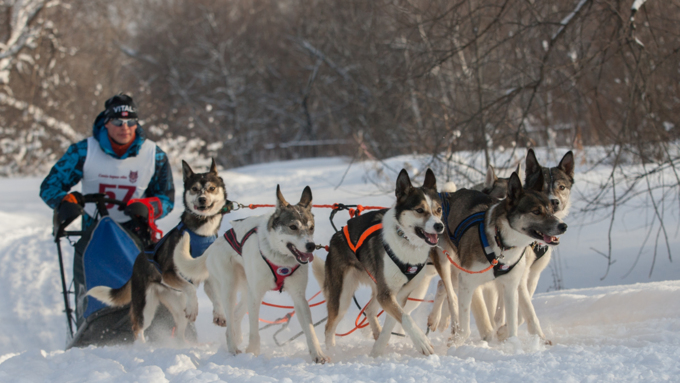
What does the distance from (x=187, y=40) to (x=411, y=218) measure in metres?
22.5

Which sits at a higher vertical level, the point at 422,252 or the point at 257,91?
the point at 257,91

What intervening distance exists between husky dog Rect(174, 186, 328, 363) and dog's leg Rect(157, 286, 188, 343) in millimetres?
344

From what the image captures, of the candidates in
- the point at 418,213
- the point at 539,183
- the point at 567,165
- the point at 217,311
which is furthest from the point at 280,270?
the point at 567,165

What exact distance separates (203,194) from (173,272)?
0.61m

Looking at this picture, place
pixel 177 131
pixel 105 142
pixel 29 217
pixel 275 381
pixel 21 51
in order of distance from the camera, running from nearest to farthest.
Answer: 1. pixel 275 381
2. pixel 105 142
3. pixel 29 217
4. pixel 21 51
5. pixel 177 131

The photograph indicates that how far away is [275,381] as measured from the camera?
8.79 ft

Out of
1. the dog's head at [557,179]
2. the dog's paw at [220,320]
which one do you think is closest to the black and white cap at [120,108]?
the dog's paw at [220,320]

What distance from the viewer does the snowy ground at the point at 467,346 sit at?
2.72m

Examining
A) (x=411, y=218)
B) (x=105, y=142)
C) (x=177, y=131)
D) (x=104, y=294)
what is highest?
(x=177, y=131)

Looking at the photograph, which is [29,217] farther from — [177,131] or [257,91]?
[257,91]

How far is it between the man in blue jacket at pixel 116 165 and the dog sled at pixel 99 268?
0.24 metres

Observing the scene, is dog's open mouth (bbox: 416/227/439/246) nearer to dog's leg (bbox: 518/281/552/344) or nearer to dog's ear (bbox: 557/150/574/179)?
dog's leg (bbox: 518/281/552/344)

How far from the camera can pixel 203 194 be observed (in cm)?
402

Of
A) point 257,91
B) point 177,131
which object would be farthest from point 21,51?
point 257,91
